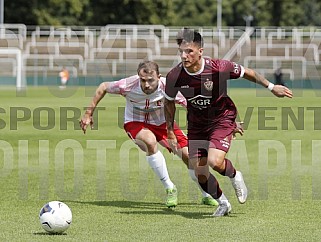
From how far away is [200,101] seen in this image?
9656mm

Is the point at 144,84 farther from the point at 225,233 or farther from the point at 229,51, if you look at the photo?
the point at 229,51

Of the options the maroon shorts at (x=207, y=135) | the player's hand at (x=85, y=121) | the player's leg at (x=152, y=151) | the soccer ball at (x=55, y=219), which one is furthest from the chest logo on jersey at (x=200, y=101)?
the soccer ball at (x=55, y=219)

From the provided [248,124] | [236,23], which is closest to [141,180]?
[248,124]

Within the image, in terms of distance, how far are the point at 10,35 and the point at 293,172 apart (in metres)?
44.1

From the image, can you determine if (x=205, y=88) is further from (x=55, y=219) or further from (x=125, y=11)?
(x=125, y=11)

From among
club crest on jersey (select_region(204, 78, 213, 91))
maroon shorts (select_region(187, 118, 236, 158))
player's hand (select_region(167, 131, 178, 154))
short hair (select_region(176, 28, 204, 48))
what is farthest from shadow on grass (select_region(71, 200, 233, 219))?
short hair (select_region(176, 28, 204, 48))

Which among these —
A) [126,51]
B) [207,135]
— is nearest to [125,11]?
[126,51]

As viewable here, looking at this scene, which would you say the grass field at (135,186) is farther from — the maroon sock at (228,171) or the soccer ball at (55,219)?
the maroon sock at (228,171)

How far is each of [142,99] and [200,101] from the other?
143 cm

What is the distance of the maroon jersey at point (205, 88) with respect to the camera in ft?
31.5

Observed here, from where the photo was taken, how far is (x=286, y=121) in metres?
25.1

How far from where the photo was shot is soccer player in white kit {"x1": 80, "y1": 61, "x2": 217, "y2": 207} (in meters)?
10.6

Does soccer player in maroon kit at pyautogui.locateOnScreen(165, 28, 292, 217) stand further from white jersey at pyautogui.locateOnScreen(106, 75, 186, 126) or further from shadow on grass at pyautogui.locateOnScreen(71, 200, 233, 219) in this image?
white jersey at pyautogui.locateOnScreen(106, 75, 186, 126)

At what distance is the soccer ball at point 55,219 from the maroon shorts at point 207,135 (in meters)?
2.16
